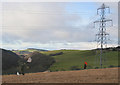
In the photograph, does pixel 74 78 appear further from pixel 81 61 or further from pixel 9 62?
pixel 81 61

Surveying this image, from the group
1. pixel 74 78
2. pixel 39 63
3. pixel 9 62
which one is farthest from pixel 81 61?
pixel 74 78

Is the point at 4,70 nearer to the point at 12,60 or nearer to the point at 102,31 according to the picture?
the point at 12,60

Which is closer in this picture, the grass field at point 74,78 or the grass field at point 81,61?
the grass field at point 74,78

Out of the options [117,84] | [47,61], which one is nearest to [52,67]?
[47,61]

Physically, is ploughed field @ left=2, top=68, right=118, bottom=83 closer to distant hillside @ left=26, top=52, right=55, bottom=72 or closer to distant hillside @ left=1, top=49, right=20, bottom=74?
distant hillside @ left=26, top=52, right=55, bottom=72

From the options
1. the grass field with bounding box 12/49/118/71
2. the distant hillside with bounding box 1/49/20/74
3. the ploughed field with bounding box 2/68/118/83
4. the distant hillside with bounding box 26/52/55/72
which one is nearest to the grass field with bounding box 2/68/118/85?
the ploughed field with bounding box 2/68/118/83

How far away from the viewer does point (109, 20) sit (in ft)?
94.5

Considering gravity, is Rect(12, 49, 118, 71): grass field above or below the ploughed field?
below

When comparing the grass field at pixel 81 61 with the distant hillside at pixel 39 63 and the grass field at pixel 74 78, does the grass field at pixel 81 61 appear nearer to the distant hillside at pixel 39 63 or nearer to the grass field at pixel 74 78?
the distant hillside at pixel 39 63

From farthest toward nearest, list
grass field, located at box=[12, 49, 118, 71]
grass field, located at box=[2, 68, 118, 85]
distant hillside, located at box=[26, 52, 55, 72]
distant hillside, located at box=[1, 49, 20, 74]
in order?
distant hillside, located at box=[26, 52, 55, 72]
grass field, located at box=[12, 49, 118, 71]
distant hillside, located at box=[1, 49, 20, 74]
grass field, located at box=[2, 68, 118, 85]

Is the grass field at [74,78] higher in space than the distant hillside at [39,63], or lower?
higher

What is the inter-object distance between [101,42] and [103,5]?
7615mm

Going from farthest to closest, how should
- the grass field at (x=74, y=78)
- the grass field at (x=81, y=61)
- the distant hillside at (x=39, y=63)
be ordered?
1. the distant hillside at (x=39, y=63)
2. the grass field at (x=81, y=61)
3. the grass field at (x=74, y=78)

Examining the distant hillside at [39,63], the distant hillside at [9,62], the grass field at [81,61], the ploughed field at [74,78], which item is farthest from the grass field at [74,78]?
the distant hillside at [9,62]
